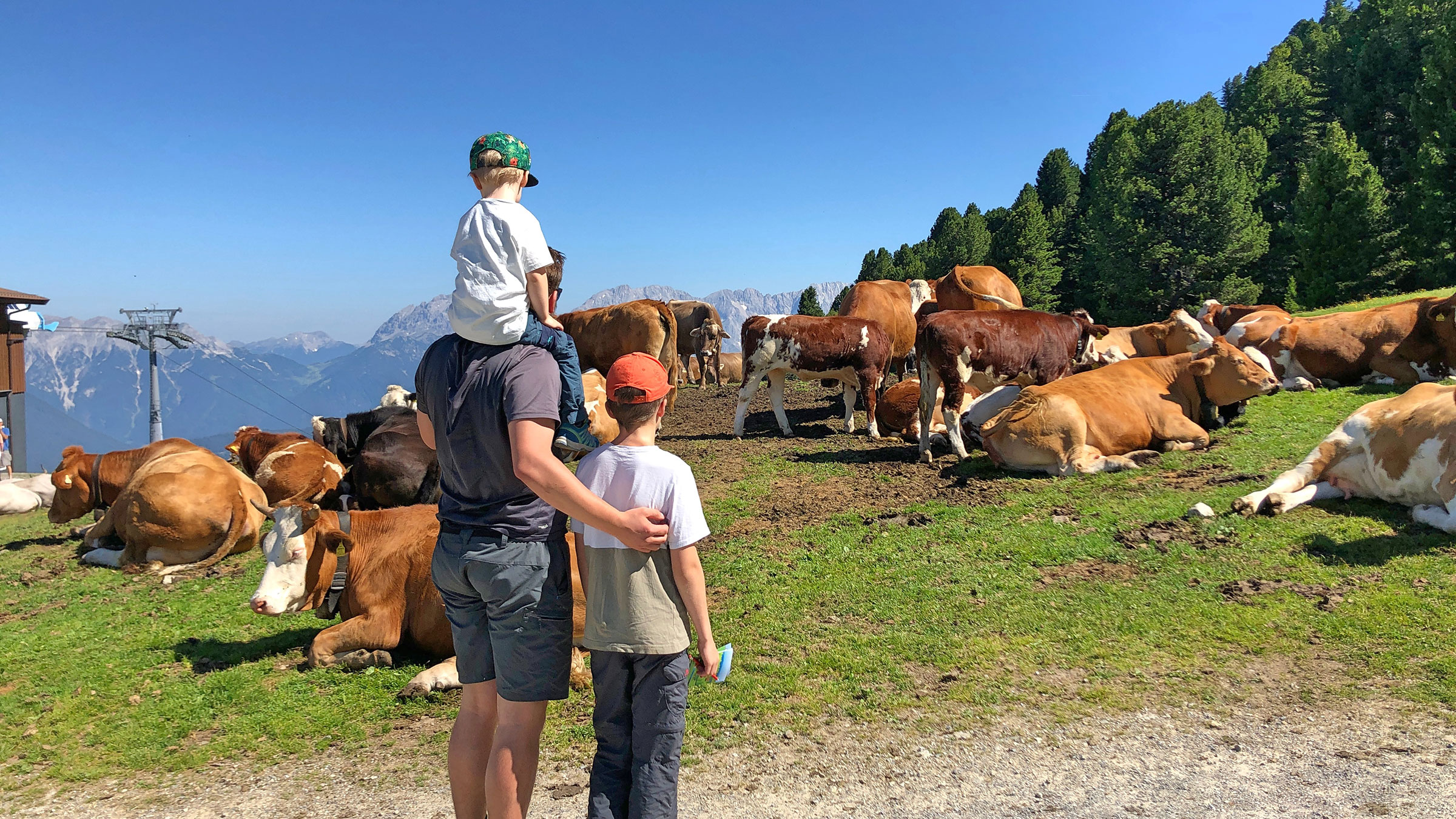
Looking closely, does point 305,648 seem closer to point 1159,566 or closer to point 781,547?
point 781,547

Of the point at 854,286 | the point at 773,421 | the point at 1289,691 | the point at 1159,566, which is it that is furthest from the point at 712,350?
the point at 1289,691

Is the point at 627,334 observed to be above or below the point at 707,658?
above

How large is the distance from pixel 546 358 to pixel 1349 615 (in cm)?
552

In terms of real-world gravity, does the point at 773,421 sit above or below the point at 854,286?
below

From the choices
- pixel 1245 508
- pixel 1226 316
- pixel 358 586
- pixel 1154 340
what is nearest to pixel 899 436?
pixel 1154 340

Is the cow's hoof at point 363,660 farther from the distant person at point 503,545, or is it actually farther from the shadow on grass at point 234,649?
the distant person at point 503,545

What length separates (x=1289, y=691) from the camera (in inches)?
175

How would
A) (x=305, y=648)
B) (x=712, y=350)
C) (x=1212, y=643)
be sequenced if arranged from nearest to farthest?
(x=1212, y=643) → (x=305, y=648) → (x=712, y=350)

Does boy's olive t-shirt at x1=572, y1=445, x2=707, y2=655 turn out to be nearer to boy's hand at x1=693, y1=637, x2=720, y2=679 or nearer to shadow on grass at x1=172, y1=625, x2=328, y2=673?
boy's hand at x1=693, y1=637, x2=720, y2=679

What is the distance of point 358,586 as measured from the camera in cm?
578

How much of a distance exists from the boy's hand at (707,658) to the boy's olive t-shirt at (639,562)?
0.20 ft

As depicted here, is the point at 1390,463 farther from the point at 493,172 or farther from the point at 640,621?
the point at 493,172

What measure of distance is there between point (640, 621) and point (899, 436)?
35.8 ft

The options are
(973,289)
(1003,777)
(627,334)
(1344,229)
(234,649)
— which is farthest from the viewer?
(1344,229)
